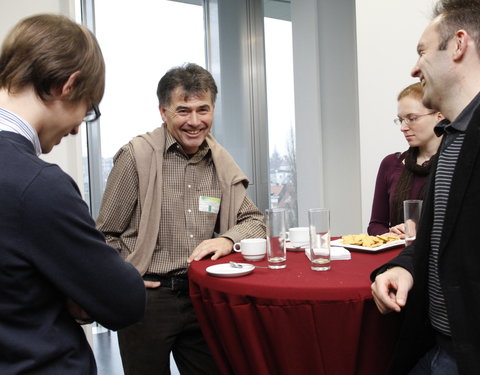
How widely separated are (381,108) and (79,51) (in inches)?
116

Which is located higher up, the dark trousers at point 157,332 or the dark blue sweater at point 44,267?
the dark blue sweater at point 44,267

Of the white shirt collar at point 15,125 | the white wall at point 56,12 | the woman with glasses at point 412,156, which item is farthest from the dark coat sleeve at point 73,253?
the white wall at point 56,12

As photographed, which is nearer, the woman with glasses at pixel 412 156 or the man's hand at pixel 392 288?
the man's hand at pixel 392 288

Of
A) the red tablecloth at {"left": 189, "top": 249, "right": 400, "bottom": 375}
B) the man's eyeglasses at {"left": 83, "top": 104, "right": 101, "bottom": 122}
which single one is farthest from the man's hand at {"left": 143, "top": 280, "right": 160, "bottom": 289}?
the man's eyeglasses at {"left": 83, "top": 104, "right": 101, "bottom": 122}

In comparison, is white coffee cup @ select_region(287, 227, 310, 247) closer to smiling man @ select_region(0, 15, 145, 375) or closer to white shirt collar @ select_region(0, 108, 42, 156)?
smiling man @ select_region(0, 15, 145, 375)

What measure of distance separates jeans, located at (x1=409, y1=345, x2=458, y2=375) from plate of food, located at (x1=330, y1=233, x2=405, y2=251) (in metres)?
0.61

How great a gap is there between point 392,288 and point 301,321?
324 millimetres

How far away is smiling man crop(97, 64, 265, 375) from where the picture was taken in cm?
216

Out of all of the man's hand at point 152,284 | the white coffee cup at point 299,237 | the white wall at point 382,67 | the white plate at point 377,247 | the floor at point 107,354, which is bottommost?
the floor at point 107,354

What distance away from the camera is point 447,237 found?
122 centimetres

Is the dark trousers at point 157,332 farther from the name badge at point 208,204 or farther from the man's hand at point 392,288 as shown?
the man's hand at point 392,288

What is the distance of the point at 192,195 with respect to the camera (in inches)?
91.0

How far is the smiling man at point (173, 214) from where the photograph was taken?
7.07ft

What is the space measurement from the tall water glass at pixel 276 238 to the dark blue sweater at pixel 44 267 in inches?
32.4
